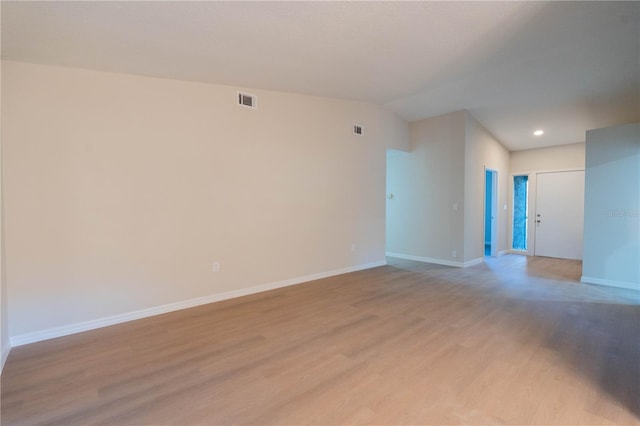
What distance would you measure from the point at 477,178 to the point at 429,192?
1018 mm

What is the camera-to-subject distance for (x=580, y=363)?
2314mm

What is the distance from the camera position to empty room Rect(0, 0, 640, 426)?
204 cm

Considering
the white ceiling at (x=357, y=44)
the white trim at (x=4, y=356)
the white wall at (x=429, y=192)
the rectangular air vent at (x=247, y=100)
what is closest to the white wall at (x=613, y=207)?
the white ceiling at (x=357, y=44)

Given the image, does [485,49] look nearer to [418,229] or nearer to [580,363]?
[580,363]

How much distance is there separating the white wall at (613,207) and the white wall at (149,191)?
13.3ft

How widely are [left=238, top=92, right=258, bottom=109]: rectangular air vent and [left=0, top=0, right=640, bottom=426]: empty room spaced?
47 mm

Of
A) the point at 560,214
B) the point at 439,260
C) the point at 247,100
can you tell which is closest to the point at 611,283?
the point at 439,260

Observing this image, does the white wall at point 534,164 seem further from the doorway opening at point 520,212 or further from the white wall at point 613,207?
the white wall at point 613,207

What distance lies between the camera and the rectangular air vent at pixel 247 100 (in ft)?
13.0

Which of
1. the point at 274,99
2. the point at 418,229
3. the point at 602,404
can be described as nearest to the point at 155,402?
the point at 602,404

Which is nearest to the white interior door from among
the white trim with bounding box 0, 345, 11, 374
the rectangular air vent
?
the rectangular air vent

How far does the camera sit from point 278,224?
4.39 metres

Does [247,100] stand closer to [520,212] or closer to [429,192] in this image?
[429,192]

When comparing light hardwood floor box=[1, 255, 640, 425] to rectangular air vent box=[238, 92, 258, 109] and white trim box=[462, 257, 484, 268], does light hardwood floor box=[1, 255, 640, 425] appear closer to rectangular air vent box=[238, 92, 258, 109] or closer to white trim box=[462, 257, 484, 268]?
white trim box=[462, 257, 484, 268]
